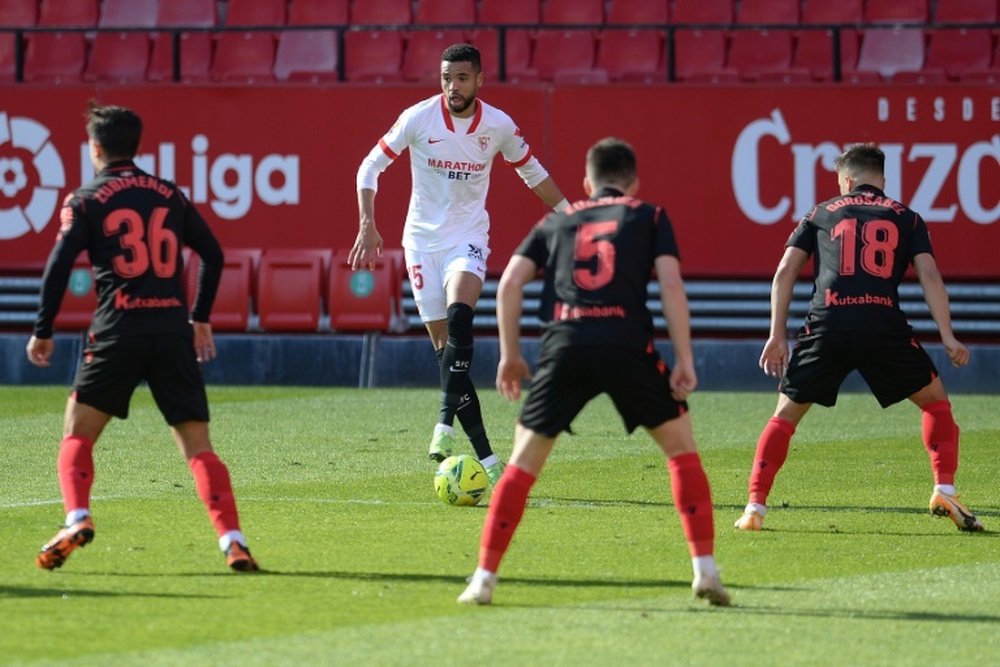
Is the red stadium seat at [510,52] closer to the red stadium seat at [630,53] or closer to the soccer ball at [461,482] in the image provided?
the red stadium seat at [630,53]

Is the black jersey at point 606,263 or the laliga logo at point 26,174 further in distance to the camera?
the laliga logo at point 26,174

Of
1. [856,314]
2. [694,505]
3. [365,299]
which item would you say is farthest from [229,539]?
[365,299]

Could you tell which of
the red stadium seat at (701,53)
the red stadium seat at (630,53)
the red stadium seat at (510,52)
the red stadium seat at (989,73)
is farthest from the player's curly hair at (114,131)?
the red stadium seat at (989,73)

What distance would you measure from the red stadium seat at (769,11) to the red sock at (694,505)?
15.1m

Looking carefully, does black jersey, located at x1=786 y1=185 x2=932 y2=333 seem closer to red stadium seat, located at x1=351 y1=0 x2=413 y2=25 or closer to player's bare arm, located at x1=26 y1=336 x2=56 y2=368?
player's bare arm, located at x1=26 y1=336 x2=56 y2=368

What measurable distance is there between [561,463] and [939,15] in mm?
10600

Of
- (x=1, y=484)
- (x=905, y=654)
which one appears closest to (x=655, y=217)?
(x=905, y=654)

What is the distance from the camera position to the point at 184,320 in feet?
27.8

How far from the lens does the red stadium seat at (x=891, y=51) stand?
849 inches

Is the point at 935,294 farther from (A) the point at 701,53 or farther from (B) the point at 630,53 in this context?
(B) the point at 630,53

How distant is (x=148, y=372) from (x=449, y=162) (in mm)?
4025

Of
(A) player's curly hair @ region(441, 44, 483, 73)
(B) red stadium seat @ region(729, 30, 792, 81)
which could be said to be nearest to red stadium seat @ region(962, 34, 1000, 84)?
(B) red stadium seat @ region(729, 30, 792, 81)

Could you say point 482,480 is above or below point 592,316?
below

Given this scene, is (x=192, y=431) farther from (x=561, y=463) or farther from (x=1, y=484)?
(x=561, y=463)
